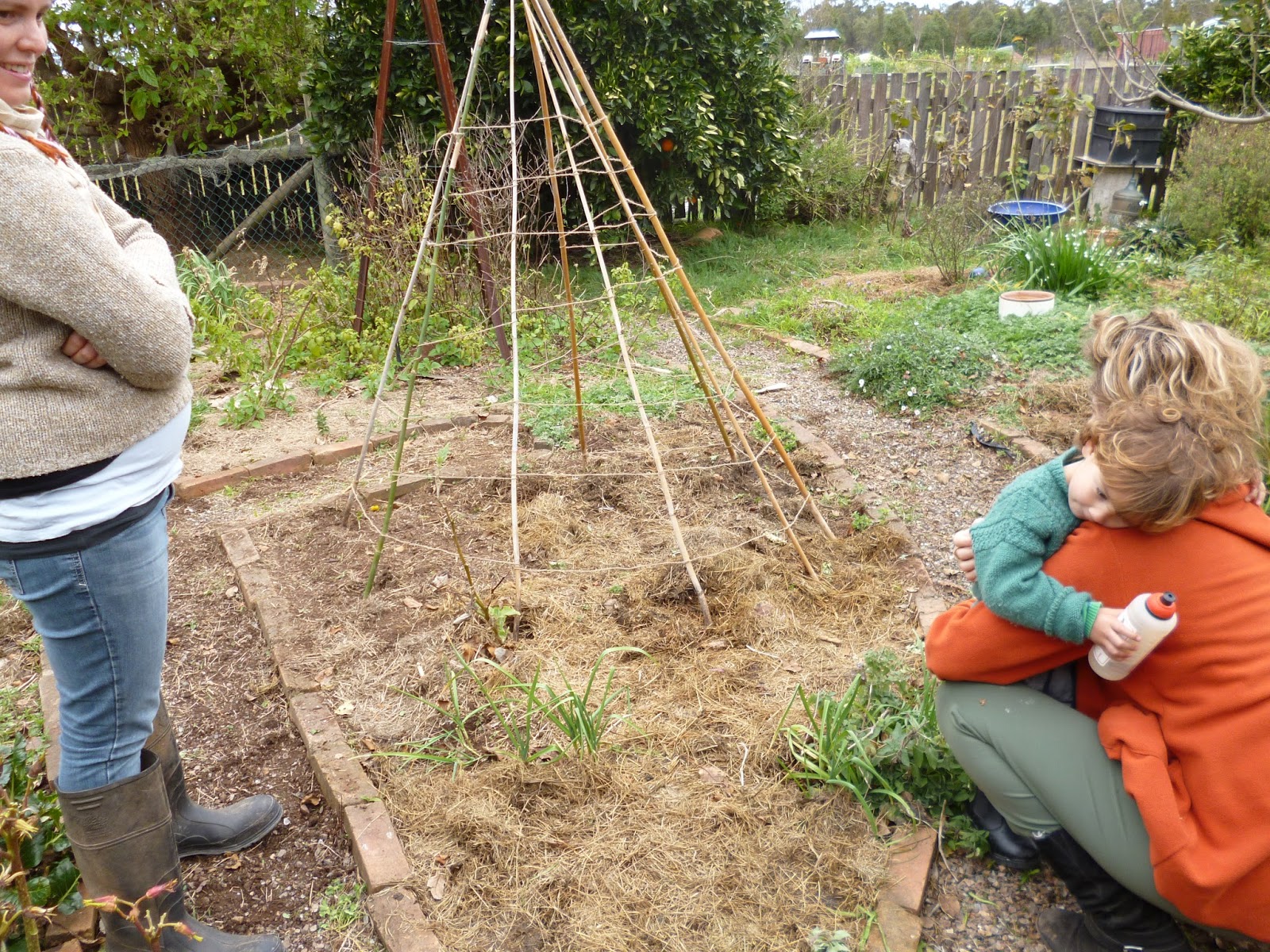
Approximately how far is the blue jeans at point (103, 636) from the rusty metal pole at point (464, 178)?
2.73 m

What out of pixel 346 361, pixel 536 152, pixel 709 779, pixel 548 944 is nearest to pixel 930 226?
pixel 536 152

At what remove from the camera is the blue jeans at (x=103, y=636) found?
138 cm

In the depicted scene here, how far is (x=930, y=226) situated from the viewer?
21.5 feet

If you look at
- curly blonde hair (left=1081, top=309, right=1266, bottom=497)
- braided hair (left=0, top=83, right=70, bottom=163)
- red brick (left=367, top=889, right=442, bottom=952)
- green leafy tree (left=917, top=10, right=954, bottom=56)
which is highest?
green leafy tree (left=917, top=10, right=954, bottom=56)

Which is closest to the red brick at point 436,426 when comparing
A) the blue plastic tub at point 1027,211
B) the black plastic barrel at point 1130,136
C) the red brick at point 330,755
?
the red brick at point 330,755

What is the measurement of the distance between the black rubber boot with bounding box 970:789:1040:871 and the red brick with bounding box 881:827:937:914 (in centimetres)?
12

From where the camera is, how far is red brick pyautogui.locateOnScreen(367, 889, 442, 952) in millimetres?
1780

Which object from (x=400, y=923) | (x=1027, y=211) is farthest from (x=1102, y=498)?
(x=1027, y=211)

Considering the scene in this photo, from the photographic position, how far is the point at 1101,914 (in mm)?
1653

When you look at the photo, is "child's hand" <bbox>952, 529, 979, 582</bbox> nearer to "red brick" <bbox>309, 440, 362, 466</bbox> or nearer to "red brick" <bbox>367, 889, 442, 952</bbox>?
"red brick" <bbox>367, 889, 442, 952</bbox>

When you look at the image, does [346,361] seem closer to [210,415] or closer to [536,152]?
[210,415]

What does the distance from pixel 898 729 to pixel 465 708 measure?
1.15 m

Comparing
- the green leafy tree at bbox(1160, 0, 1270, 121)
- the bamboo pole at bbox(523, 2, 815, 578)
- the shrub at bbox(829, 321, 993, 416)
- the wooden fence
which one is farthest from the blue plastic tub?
the bamboo pole at bbox(523, 2, 815, 578)

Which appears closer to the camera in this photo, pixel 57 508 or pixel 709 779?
pixel 57 508
